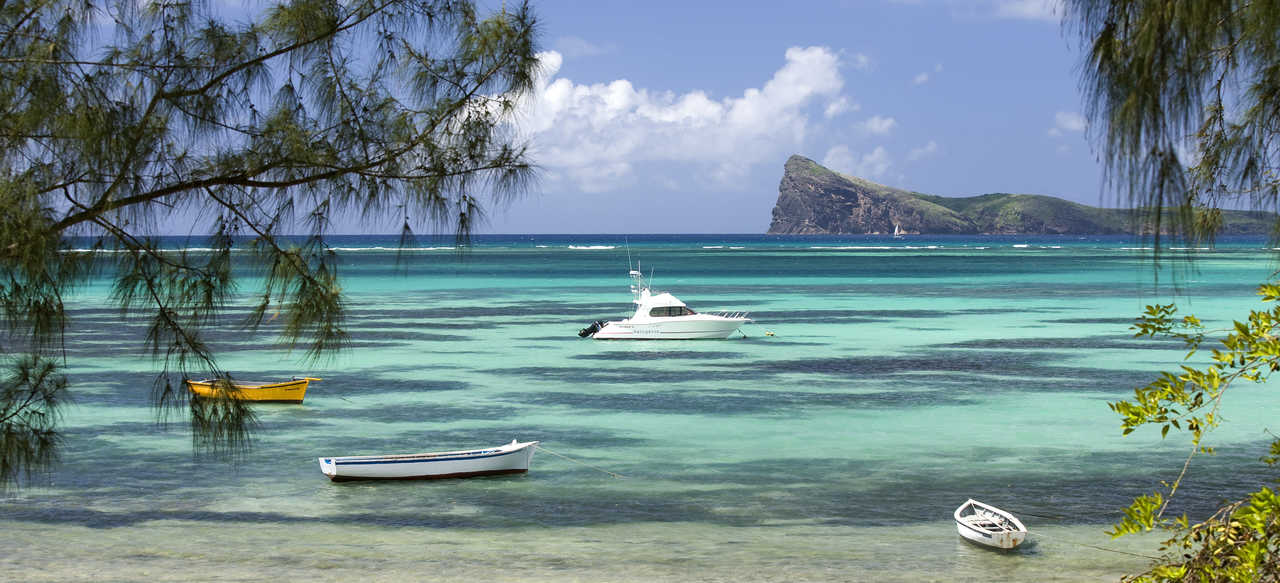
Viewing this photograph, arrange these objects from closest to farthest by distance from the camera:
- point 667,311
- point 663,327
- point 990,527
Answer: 1. point 990,527
2. point 663,327
3. point 667,311

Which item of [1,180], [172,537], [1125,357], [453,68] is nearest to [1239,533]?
[453,68]

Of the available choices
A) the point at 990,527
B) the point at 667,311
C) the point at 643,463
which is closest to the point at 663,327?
the point at 667,311

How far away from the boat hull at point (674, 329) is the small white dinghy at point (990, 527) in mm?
19435

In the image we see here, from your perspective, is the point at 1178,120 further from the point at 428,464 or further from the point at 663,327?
the point at 663,327

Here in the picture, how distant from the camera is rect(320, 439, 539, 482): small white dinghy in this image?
45.8 feet

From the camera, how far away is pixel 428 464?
14.1 metres

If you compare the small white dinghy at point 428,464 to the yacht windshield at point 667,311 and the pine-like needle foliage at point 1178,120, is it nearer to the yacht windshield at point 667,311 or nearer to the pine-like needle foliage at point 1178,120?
the pine-like needle foliage at point 1178,120

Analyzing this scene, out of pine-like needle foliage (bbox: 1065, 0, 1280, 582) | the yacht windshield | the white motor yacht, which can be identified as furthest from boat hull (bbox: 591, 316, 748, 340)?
pine-like needle foliage (bbox: 1065, 0, 1280, 582)

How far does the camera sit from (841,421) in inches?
719

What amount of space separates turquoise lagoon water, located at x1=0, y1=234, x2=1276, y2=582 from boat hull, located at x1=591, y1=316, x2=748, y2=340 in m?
0.63

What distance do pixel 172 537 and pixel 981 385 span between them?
15299 mm

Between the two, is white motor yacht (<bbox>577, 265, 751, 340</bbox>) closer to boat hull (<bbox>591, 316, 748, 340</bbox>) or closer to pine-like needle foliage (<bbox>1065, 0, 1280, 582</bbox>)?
boat hull (<bbox>591, 316, 748, 340</bbox>)

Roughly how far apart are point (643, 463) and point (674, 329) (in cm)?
1608

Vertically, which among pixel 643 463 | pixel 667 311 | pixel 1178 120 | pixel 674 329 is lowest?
pixel 643 463
